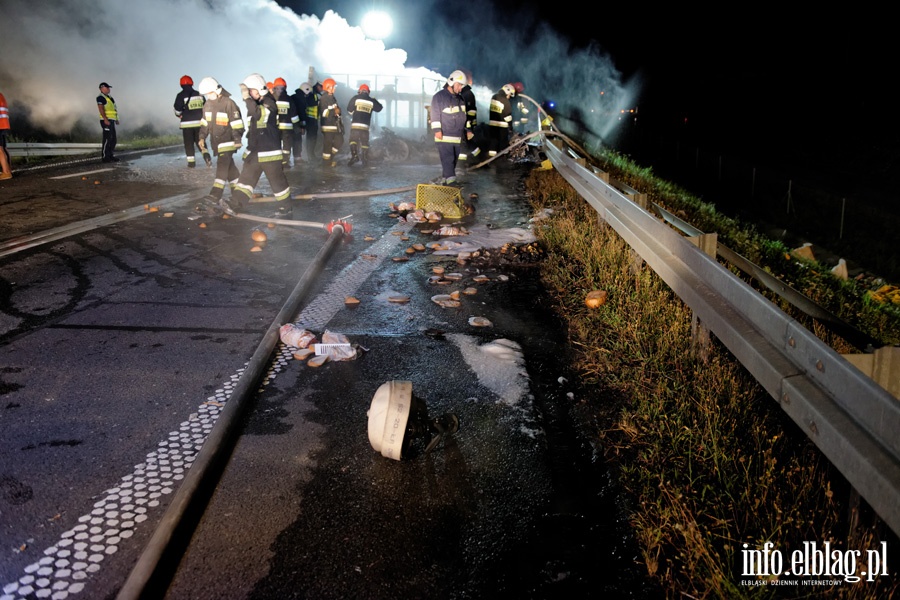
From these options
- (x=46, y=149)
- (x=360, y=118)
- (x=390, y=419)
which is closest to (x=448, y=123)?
(x=360, y=118)

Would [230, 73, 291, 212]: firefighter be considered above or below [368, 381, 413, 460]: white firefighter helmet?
above

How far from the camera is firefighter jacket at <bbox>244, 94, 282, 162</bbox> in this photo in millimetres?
9711

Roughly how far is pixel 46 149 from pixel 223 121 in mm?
11240

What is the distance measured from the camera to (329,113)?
15492 millimetres

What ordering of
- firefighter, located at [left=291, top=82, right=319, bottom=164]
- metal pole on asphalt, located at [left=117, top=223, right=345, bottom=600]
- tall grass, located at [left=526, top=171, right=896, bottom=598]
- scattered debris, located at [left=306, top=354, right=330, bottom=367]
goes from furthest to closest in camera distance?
firefighter, located at [left=291, top=82, right=319, bottom=164]
scattered debris, located at [left=306, top=354, right=330, bottom=367]
tall grass, located at [left=526, top=171, right=896, bottom=598]
metal pole on asphalt, located at [left=117, top=223, right=345, bottom=600]

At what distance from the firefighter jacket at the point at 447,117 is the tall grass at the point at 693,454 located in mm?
7307

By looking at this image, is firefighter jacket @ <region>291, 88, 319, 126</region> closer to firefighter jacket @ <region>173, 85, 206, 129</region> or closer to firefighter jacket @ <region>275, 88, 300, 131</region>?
firefighter jacket @ <region>275, 88, 300, 131</region>

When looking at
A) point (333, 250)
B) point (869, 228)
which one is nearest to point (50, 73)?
point (333, 250)

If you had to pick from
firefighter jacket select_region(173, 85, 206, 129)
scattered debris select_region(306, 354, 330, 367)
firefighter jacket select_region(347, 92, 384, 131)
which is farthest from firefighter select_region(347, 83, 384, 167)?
scattered debris select_region(306, 354, 330, 367)

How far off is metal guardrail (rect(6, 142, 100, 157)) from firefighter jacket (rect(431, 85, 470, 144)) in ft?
36.3

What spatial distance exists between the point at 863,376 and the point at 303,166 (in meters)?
14.4

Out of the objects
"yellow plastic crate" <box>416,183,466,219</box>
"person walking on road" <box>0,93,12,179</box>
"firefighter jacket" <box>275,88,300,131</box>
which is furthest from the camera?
"firefighter jacket" <box>275,88,300,131</box>

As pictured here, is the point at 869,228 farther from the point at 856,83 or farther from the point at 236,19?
the point at 236,19

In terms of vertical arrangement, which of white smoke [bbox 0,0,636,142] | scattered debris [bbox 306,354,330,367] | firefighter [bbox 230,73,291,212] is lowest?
scattered debris [bbox 306,354,330,367]
